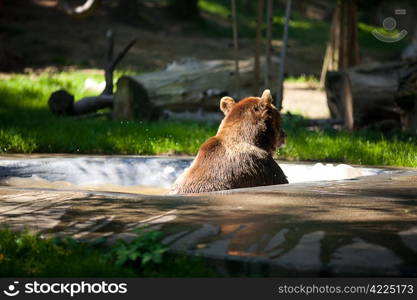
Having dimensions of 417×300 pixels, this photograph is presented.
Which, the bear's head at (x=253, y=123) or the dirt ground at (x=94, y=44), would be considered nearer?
the bear's head at (x=253, y=123)

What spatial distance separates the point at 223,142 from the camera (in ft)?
21.5

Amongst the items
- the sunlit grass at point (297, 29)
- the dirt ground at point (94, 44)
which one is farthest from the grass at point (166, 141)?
the sunlit grass at point (297, 29)

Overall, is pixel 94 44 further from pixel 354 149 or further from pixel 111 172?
pixel 111 172

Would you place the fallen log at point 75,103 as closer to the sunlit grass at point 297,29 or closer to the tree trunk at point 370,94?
the tree trunk at point 370,94

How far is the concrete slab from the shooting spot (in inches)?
156

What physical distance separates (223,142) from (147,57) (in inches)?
711

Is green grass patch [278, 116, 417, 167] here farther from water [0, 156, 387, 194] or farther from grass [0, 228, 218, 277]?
grass [0, 228, 218, 277]

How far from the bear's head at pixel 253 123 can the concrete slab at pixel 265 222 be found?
822 millimetres

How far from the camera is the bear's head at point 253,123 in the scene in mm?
6707

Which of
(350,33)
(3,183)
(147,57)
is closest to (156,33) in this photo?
(147,57)

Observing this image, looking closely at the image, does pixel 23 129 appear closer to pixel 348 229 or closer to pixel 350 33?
pixel 348 229

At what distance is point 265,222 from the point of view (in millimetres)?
4656

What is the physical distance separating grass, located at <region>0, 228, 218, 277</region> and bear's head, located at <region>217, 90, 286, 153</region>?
2.54 metres

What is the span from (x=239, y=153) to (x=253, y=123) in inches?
15.9
